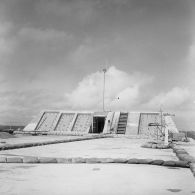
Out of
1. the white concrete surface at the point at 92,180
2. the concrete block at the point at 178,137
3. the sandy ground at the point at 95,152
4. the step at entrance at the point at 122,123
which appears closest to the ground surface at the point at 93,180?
the white concrete surface at the point at 92,180

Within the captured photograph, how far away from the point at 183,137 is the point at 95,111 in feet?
75.4

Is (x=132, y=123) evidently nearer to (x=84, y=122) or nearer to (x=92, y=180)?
(x=84, y=122)

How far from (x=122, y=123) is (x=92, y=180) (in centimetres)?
3929

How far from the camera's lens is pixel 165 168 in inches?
363

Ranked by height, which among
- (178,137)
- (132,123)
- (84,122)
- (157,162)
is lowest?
(157,162)

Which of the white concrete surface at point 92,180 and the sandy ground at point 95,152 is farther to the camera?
the sandy ground at point 95,152

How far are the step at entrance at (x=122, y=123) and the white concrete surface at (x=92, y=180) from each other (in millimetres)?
34510

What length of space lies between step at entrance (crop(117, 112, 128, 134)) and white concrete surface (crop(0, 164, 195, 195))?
34510mm

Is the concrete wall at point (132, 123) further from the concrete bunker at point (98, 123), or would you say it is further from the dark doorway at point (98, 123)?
the dark doorway at point (98, 123)

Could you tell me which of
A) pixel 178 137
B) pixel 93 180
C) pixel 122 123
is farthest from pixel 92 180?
pixel 122 123

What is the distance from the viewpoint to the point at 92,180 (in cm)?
704

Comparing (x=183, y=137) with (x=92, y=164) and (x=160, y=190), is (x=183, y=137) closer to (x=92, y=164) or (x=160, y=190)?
(x=92, y=164)

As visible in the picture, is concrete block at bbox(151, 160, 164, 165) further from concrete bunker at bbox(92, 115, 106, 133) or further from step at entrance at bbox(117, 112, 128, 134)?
concrete bunker at bbox(92, 115, 106, 133)

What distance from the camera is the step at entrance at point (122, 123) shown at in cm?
4383
